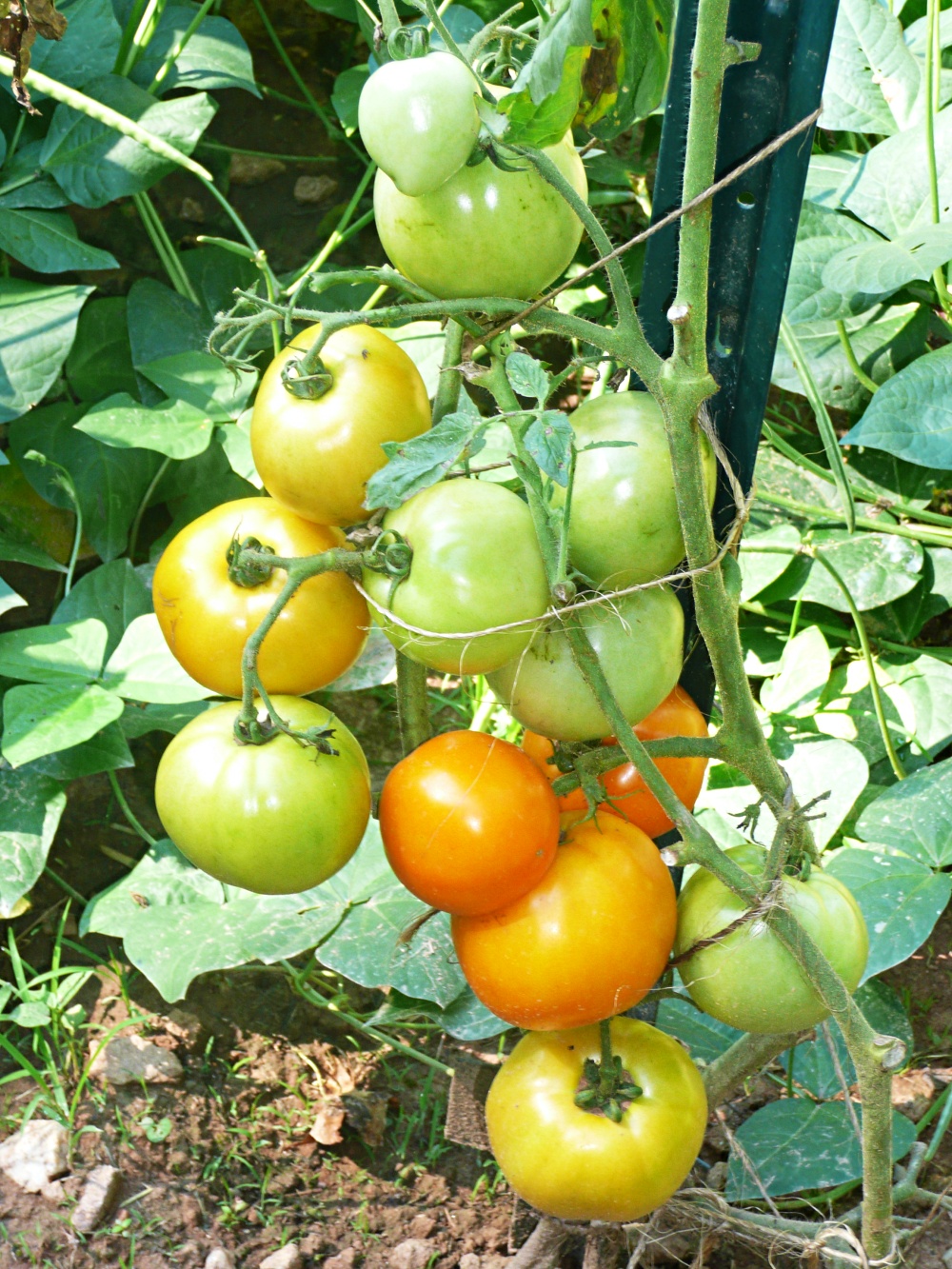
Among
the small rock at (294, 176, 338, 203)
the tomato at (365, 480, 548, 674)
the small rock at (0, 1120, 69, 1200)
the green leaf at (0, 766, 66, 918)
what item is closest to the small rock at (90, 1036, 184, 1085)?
the small rock at (0, 1120, 69, 1200)

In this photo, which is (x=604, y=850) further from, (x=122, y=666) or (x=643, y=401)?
(x=122, y=666)

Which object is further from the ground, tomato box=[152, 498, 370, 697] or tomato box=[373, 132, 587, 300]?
tomato box=[373, 132, 587, 300]

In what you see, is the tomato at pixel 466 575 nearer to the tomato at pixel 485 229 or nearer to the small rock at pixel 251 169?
the tomato at pixel 485 229

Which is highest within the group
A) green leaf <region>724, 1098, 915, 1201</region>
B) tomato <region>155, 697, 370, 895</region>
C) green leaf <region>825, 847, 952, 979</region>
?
tomato <region>155, 697, 370, 895</region>

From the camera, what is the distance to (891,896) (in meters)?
0.95

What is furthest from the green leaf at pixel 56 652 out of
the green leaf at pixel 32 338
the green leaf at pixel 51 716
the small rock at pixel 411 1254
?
the small rock at pixel 411 1254

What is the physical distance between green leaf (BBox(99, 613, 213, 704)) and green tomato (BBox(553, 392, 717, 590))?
0.61 metres

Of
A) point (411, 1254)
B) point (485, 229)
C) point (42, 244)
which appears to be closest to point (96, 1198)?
point (411, 1254)

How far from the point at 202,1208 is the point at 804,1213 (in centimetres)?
56

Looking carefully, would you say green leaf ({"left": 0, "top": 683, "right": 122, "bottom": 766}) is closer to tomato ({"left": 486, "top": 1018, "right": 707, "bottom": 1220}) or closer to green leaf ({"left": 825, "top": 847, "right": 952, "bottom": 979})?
tomato ({"left": 486, "top": 1018, "right": 707, "bottom": 1220})

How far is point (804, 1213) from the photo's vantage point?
1.02m

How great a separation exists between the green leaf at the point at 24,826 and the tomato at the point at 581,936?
665 mm

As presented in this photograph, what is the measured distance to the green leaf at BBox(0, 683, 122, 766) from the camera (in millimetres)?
983

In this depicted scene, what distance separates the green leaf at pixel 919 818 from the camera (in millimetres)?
1002
